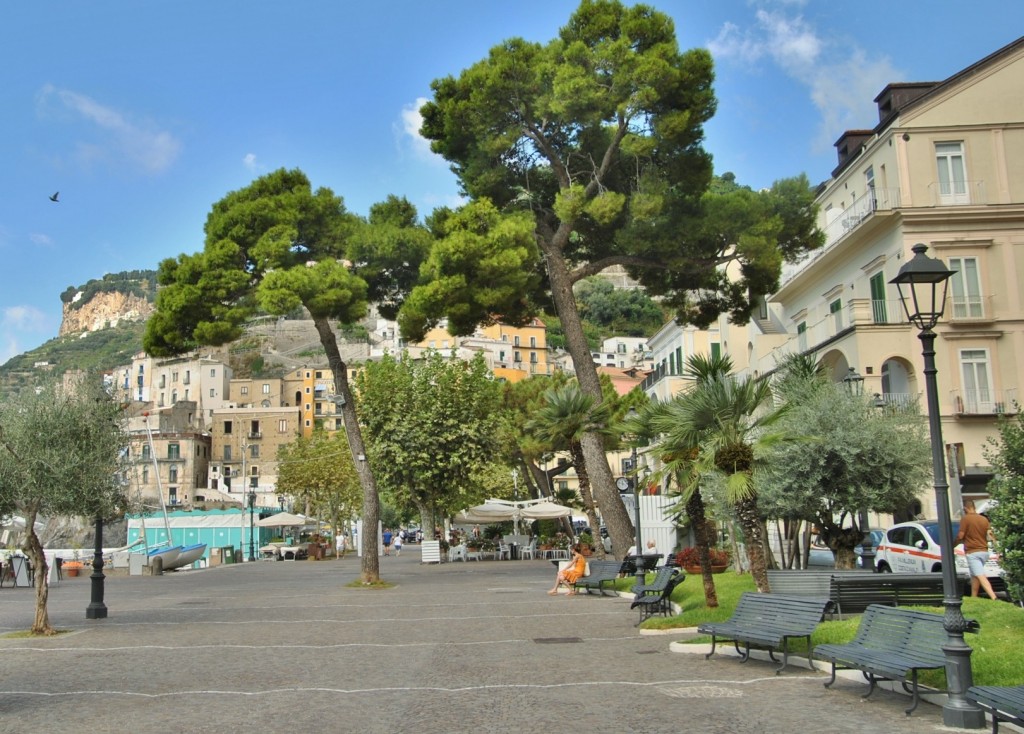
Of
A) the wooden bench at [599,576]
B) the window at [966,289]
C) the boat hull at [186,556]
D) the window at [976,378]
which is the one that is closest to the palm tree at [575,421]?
the wooden bench at [599,576]

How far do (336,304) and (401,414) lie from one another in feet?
48.5

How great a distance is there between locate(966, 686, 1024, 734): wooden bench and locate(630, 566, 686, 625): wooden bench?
8465 mm

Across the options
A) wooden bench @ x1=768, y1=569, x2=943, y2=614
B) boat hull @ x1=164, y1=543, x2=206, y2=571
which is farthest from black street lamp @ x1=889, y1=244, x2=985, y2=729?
boat hull @ x1=164, y1=543, x2=206, y2=571

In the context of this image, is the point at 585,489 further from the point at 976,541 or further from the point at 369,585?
the point at 976,541

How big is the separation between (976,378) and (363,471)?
58.8ft

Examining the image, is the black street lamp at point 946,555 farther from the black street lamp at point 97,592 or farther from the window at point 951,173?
the window at point 951,173

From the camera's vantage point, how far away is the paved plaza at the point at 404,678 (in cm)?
814

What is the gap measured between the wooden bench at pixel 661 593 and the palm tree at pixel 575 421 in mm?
7343

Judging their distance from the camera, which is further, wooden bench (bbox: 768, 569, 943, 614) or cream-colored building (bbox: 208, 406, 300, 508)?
cream-colored building (bbox: 208, 406, 300, 508)

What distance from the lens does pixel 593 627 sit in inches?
604

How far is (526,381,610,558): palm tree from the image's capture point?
23688 millimetres

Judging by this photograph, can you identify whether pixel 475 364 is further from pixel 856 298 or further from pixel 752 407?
pixel 752 407

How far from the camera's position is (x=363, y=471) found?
83.7 ft

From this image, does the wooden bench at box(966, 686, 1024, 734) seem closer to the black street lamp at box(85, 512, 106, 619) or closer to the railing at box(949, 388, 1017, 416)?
the black street lamp at box(85, 512, 106, 619)
